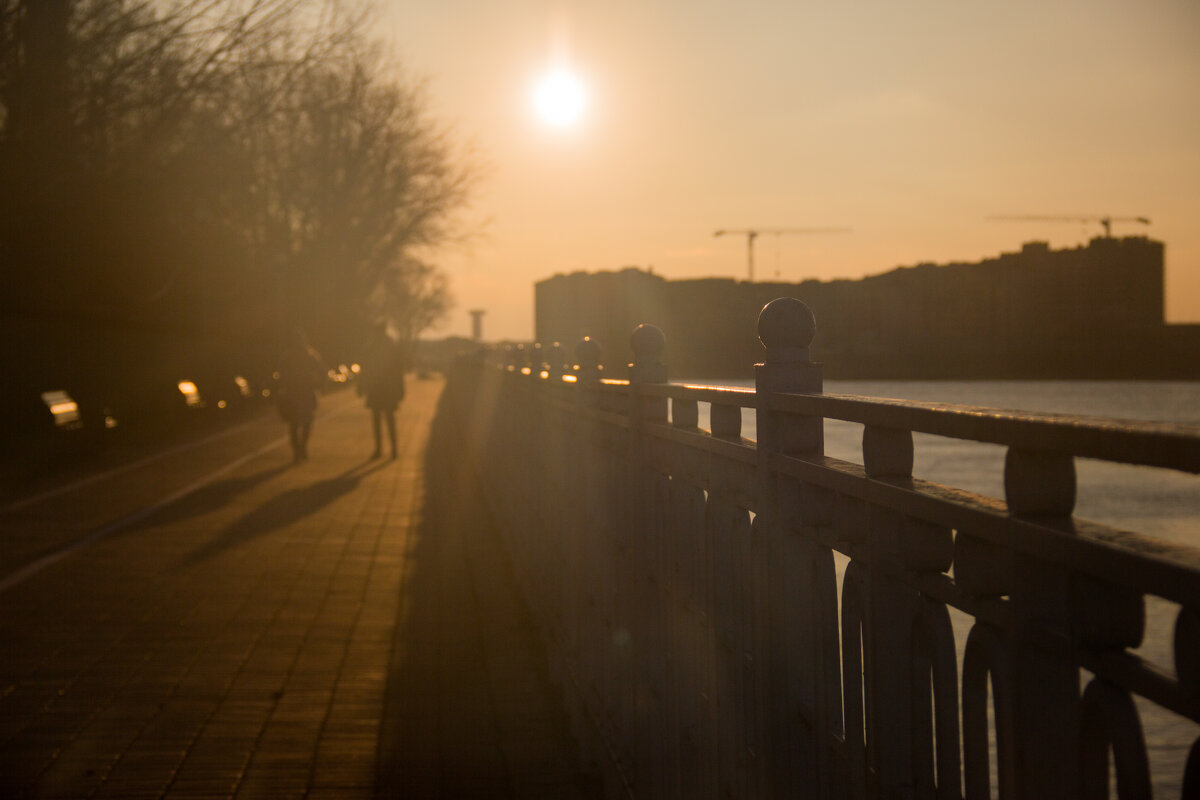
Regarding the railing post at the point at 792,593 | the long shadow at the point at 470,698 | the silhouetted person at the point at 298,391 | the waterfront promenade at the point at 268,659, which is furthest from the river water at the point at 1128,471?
the silhouetted person at the point at 298,391

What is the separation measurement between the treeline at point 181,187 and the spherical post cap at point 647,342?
1585 cm

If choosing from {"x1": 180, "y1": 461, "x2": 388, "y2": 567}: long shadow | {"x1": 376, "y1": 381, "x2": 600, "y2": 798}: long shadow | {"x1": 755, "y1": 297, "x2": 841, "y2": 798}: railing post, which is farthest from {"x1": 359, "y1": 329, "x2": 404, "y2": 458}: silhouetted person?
{"x1": 755, "y1": 297, "x2": 841, "y2": 798}: railing post

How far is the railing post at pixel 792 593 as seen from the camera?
2348mm

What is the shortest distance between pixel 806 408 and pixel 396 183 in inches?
1862

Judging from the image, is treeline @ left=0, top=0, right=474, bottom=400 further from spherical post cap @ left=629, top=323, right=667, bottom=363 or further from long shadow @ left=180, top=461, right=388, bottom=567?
spherical post cap @ left=629, top=323, right=667, bottom=363

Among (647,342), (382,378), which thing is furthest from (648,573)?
(382,378)

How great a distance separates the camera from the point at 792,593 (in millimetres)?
2512

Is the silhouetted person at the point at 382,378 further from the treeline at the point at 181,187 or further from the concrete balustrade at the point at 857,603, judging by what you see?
the concrete balustrade at the point at 857,603

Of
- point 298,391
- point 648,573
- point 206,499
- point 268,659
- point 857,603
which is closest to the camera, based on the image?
point 857,603

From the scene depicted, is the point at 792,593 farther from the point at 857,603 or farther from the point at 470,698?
the point at 470,698

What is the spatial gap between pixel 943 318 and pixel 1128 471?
30.7 ft

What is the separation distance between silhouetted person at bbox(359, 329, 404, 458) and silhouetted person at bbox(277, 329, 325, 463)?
3.04 feet

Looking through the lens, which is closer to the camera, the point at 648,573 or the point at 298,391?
the point at 648,573

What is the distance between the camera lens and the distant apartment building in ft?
16.1
